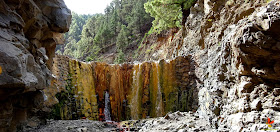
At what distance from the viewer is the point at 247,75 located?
461 cm

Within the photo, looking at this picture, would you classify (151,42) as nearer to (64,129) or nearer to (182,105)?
(182,105)

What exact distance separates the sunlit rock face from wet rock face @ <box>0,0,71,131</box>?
18.9 feet

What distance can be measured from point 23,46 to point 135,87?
11068mm

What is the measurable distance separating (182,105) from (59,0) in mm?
11898

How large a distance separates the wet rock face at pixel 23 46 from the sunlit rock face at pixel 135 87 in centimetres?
576

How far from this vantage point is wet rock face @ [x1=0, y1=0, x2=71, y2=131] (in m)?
4.67

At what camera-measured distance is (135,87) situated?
15875 millimetres

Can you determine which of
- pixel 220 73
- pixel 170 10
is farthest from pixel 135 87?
pixel 220 73

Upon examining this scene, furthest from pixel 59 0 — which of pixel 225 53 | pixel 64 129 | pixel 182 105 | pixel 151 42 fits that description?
pixel 151 42

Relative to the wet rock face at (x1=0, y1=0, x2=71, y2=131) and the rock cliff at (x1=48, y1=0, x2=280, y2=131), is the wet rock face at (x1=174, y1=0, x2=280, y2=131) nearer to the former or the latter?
the rock cliff at (x1=48, y1=0, x2=280, y2=131)

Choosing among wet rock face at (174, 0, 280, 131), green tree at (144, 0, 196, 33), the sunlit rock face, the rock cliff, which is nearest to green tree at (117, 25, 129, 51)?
the rock cliff

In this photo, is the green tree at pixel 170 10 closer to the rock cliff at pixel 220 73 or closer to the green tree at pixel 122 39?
the rock cliff at pixel 220 73

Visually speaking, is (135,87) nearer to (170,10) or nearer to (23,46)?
(170,10)

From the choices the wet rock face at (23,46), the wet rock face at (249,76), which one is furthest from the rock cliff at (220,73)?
the wet rock face at (23,46)
